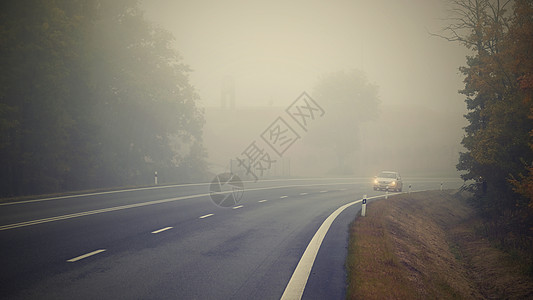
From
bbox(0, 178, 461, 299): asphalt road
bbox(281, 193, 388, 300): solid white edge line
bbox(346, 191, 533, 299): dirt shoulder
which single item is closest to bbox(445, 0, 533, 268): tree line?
bbox(346, 191, 533, 299): dirt shoulder

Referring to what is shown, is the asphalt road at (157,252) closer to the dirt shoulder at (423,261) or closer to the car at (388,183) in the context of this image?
the dirt shoulder at (423,261)

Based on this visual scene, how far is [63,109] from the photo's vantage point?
17.7 metres

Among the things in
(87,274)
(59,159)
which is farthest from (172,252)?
(59,159)

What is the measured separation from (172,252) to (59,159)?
1481 cm

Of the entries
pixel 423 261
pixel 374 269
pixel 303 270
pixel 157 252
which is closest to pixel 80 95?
pixel 157 252

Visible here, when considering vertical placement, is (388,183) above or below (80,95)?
below

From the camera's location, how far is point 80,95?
19.2m

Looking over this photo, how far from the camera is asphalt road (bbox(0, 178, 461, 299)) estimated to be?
4738 millimetres

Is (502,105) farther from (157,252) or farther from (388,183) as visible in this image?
(157,252)

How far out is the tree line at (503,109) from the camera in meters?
13.1

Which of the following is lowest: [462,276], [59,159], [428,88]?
[462,276]

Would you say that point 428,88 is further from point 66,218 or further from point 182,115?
point 66,218

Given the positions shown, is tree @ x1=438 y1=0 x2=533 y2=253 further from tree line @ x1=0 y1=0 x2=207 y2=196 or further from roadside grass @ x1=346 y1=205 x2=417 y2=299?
tree line @ x1=0 y1=0 x2=207 y2=196

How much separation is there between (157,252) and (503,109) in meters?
15.2
